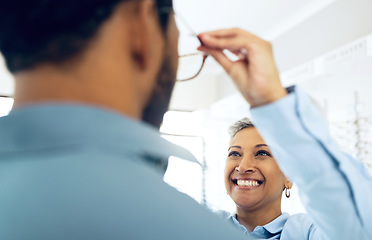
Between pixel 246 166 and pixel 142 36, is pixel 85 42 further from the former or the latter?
pixel 246 166

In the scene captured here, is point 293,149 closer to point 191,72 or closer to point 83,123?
point 191,72

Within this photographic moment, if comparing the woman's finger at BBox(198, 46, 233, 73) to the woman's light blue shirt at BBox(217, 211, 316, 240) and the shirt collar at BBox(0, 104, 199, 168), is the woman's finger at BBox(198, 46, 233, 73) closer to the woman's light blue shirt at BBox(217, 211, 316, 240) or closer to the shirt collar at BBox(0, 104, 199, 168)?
the shirt collar at BBox(0, 104, 199, 168)

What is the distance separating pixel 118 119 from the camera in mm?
388

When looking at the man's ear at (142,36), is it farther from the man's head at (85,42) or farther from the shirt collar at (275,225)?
the shirt collar at (275,225)

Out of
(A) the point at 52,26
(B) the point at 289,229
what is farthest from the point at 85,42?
(B) the point at 289,229

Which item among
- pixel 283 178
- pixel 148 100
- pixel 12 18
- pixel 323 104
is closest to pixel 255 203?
pixel 283 178

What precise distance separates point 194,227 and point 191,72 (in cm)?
49

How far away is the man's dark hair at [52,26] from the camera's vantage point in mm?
403

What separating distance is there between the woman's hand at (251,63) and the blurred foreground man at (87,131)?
322 mm

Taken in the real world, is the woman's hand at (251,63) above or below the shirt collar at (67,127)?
above

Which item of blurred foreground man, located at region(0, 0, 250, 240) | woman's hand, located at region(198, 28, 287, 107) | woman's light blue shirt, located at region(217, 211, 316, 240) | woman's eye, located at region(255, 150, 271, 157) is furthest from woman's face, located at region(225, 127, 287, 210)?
blurred foreground man, located at region(0, 0, 250, 240)

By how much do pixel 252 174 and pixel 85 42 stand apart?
133cm

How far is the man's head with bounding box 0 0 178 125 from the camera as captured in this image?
0.40 meters

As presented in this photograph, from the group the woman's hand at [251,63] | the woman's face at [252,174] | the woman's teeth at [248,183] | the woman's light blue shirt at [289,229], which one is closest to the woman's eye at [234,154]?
the woman's face at [252,174]
